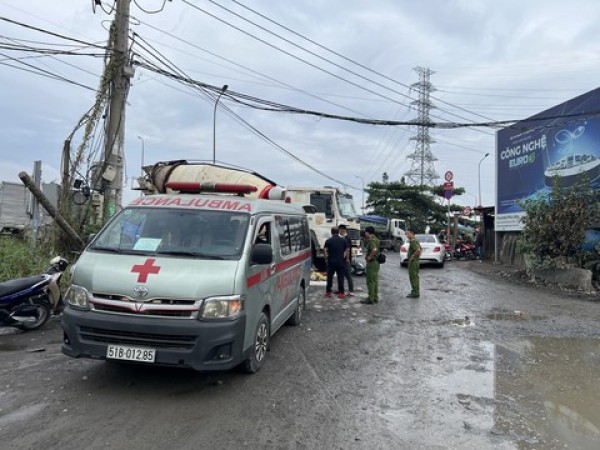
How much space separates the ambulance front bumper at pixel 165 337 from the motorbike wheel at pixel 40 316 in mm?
3125

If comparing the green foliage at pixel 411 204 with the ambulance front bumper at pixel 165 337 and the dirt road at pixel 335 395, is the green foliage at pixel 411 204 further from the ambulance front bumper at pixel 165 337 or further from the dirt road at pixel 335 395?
the ambulance front bumper at pixel 165 337

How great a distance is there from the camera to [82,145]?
11.3 metres

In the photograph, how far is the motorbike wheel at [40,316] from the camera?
7.00 meters

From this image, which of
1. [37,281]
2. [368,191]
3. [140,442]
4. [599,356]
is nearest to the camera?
[140,442]

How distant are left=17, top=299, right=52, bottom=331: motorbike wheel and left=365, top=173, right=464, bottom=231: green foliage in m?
38.8

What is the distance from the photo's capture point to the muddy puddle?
3.93 meters

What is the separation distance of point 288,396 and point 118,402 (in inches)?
64.3

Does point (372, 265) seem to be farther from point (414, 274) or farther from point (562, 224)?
point (562, 224)

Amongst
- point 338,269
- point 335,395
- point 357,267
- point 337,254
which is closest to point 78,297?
point 335,395

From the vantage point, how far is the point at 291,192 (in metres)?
14.8

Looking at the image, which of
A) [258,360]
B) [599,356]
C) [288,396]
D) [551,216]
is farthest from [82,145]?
[551,216]

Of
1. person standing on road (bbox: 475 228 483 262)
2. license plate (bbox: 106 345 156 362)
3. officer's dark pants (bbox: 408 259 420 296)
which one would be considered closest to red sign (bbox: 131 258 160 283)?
license plate (bbox: 106 345 156 362)

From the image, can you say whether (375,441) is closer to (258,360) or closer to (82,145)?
(258,360)

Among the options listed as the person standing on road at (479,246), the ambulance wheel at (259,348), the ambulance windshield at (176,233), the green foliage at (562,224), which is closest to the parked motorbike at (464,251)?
the person standing on road at (479,246)
